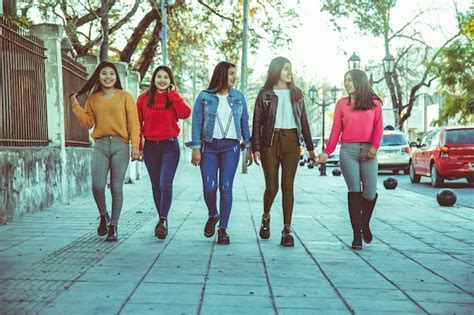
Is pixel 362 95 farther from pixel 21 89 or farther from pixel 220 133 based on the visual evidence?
pixel 21 89

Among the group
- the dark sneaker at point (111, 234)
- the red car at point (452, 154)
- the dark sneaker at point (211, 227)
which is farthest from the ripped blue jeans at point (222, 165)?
the red car at point (452, 154)

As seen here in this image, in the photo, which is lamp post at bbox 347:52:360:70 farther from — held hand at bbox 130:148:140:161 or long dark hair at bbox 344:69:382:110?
held hand at bbox 130:148:140:161

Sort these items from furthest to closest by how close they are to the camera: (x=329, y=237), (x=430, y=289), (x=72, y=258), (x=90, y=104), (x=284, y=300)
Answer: (x=329, y=237) < (x=90, y=104) < (x=72, y=258) < (x=430, y=289) < (x=284, y=300)

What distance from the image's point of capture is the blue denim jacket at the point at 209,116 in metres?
7.23

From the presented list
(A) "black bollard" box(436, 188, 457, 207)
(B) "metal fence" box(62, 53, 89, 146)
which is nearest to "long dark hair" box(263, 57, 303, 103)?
(A) "black bollard" box(436, 188, 457, 207)

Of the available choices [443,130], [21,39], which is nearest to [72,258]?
[21,39]

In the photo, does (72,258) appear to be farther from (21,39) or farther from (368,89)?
(21,39)

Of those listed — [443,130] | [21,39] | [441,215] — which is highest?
[21,39]

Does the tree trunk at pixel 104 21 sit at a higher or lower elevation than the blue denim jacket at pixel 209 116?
higher

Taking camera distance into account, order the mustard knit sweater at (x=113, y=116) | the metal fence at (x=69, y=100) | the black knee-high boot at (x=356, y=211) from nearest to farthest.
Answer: the black knee-high boot at (x=356, y=211) < the mustard knit sweater at (x=113, y=116) < the metal fence at (x=69, y=100)

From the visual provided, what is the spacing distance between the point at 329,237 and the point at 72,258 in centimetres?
292

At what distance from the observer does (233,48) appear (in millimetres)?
26984

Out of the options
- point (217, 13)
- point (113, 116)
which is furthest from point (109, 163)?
point (217, 13)

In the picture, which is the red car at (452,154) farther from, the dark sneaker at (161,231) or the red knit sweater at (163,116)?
the dark sneaker at (161,231)
